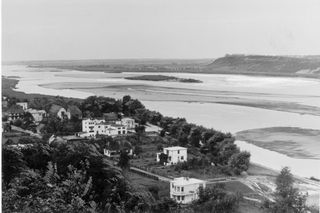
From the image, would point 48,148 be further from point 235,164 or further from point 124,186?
point 235,164

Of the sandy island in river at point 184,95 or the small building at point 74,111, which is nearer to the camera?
the sandy island in river at point 184,95

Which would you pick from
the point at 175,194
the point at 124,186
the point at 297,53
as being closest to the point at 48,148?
the point at 124,186

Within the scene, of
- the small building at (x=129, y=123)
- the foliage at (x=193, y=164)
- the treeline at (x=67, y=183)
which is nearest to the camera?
the treeline at (x=67, y=183)

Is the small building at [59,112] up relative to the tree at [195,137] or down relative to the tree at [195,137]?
up

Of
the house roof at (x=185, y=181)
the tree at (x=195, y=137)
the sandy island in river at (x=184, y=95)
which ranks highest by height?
the sandy island in river at (x=184, y=95)

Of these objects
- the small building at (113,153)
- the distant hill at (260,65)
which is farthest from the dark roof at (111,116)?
the distant hill at (260,65)

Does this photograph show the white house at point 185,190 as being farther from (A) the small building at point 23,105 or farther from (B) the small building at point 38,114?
(A) the small building at point 23,105

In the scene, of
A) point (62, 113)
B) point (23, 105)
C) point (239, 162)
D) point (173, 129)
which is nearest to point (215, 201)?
point (239, 162)
